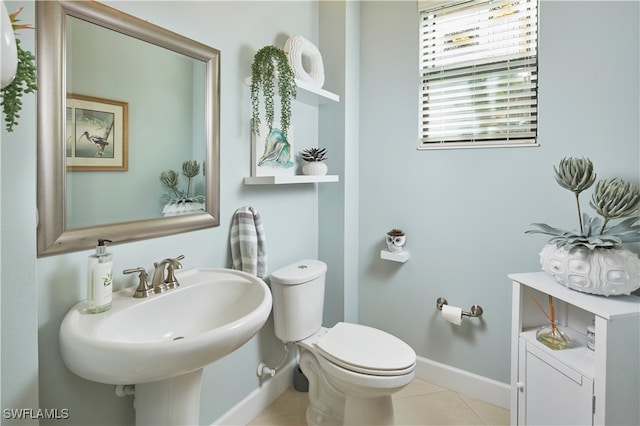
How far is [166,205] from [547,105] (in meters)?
1.87

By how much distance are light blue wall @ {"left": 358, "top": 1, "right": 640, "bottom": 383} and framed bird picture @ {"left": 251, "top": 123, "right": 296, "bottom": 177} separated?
62 cm

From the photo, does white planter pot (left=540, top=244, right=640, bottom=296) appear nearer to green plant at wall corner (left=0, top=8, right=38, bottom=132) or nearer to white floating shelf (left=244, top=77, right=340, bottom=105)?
white floating shelf (left=244, top=77, right=340, bottom=105)

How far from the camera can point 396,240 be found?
2.08 meters

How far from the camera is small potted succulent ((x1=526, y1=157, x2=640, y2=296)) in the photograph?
127 centimetres

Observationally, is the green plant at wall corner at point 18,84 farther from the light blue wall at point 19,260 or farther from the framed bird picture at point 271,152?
the framed bird picture at point 271,152

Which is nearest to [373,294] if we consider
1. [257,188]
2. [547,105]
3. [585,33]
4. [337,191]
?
[337,191]

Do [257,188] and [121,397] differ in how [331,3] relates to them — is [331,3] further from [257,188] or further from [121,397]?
[121,397]

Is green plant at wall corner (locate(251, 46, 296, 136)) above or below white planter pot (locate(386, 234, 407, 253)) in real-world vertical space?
above

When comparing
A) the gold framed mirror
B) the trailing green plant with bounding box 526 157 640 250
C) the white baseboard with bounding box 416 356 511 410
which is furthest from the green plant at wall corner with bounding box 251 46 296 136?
the white baseboard with bounding box 416 356 511 410

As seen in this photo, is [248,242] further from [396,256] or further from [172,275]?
[396,256]

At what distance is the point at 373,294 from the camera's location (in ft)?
7.46

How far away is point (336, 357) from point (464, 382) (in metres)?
1.01

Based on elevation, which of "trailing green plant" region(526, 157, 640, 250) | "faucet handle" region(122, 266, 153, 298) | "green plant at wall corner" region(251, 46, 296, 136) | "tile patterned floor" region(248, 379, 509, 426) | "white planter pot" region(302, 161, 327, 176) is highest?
"green plant at wall corner" region(251, 46, 296, 136)

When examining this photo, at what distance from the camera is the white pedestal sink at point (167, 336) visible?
810mm
